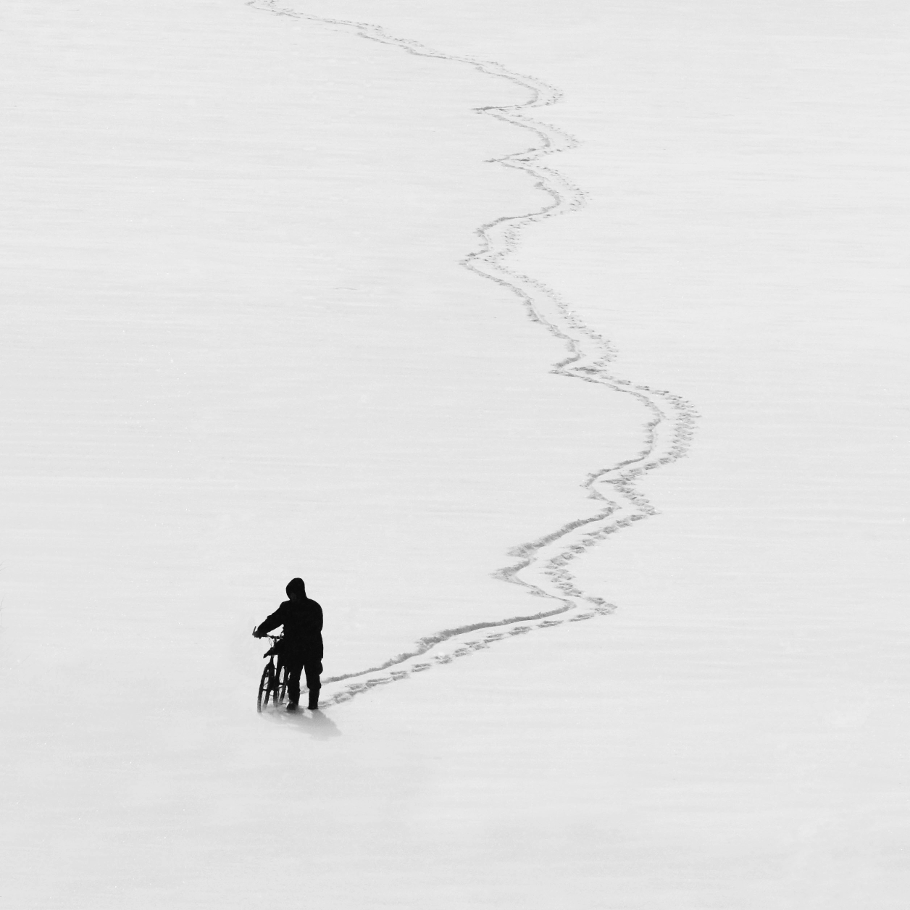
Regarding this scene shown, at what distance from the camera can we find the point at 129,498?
10.8 metres

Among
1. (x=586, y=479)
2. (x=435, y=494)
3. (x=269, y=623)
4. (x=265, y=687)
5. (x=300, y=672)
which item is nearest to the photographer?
(x=269, y=623)

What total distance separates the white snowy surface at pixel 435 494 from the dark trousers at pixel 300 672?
11cm

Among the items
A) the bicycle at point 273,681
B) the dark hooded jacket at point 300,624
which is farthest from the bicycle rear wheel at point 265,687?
the dark hooded jacket at point 300,624

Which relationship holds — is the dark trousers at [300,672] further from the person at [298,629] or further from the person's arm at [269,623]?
the person's arm at [269,623]

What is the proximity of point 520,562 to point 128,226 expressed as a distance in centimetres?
831

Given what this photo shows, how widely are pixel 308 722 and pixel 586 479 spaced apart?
398 cm

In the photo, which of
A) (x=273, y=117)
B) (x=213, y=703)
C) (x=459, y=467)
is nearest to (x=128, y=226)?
(x=273, y=117)

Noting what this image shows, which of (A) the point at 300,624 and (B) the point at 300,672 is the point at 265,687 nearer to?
(B) the point at 300,672

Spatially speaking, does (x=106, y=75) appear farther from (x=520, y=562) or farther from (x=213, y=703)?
(x=213, y=703)

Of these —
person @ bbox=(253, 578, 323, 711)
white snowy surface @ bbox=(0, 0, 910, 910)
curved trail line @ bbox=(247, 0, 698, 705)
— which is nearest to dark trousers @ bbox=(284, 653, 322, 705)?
person @ bbox=(253, 578, 323, 711)

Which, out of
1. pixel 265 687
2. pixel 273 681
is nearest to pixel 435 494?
pixel 265 687

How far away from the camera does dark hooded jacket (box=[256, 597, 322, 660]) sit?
7.70 m

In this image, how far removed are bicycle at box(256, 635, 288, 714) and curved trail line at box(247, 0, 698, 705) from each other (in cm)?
22

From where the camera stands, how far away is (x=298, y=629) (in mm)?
7711
